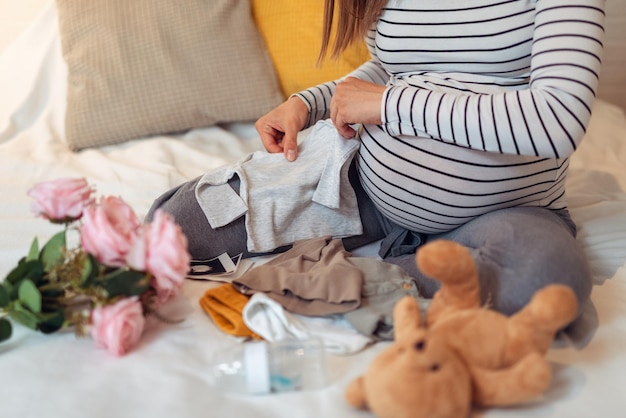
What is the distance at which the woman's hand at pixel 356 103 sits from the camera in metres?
0.98

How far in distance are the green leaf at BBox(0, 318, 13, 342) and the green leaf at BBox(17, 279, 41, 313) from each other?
0.05m

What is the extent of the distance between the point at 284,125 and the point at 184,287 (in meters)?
0.35

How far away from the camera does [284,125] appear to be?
3.79ft

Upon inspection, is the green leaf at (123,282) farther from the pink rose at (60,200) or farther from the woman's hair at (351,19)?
the woman's hair at (351,19)

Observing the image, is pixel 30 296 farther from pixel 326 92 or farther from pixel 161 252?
pixel 326 92

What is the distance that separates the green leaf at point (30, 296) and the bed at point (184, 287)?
0.22 feet

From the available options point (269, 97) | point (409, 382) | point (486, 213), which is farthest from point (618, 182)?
point (409, 382)

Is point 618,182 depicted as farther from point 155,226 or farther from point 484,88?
point 155,226

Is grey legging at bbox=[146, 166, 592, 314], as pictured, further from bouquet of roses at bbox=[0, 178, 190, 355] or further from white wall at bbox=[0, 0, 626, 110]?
white wall at bbox=[0, 0, 626, 110]

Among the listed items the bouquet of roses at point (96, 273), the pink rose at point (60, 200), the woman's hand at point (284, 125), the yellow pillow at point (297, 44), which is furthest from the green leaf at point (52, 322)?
the yellow pillow at point (297, 44)

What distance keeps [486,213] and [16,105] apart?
1212 millimetres

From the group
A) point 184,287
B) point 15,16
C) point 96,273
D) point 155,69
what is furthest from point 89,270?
point 15,16

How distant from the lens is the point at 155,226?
2.56 ft

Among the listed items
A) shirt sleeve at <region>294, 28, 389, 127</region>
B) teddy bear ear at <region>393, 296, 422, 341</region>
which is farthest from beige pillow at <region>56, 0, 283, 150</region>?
teddy bear ear at <region>393, 296, 422, 341</region>
